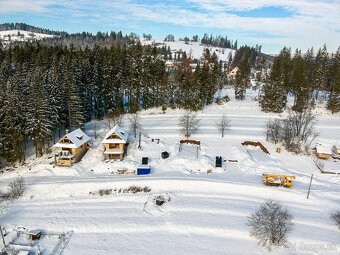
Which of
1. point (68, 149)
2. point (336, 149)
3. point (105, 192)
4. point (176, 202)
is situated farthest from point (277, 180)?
point (68, 149)

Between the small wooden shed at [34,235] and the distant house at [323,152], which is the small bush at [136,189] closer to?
the small wooden shed at [34,235]

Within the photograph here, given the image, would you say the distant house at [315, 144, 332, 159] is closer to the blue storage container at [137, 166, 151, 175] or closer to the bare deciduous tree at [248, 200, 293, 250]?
the bare deciduous tree at [248, 200, 293, 250]

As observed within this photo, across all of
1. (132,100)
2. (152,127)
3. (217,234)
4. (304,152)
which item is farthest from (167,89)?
(217,234)

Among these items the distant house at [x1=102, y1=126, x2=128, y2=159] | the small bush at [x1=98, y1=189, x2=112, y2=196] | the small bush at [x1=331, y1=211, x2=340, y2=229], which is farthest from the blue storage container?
the small bush at [x1=331, y1=211, x2=340, y2=229]

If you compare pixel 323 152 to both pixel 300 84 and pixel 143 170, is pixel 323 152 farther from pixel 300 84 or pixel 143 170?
pixel 143 170

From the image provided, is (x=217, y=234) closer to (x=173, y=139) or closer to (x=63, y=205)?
(x=63, y=205)

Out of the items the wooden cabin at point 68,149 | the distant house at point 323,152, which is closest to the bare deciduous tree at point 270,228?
the distant house at point 323,152
